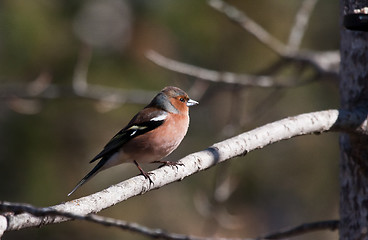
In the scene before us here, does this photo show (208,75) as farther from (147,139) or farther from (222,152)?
(222,152)

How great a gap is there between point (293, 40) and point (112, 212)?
13.3 feet

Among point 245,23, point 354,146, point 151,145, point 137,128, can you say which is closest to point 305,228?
point 354,146

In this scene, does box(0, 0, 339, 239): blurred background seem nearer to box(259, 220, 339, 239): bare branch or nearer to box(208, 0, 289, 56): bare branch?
box(208, 0, 289, 56): bare branch

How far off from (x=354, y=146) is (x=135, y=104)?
15.0 ft

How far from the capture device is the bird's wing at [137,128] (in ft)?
14.9

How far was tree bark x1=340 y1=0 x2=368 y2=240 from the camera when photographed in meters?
A: 3.82

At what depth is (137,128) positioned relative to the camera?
15.1ft

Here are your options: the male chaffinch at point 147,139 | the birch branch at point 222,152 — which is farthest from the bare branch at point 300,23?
the birch branch at point 222,152

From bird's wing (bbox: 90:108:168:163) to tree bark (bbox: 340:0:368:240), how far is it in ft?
4.92

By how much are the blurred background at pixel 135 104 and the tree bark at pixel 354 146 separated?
3358 millimetres

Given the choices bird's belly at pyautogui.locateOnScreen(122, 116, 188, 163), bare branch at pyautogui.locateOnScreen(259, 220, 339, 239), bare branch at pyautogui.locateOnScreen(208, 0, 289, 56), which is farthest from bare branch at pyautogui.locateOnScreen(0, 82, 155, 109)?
bare branch at pyautogui.locateOnScreen(259, 220, 339, 239)

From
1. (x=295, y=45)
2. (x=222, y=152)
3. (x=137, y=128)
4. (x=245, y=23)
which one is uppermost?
(x=295, y=45)

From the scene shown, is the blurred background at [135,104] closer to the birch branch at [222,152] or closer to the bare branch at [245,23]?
the bare branch at [245,23]

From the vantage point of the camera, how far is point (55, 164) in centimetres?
839
